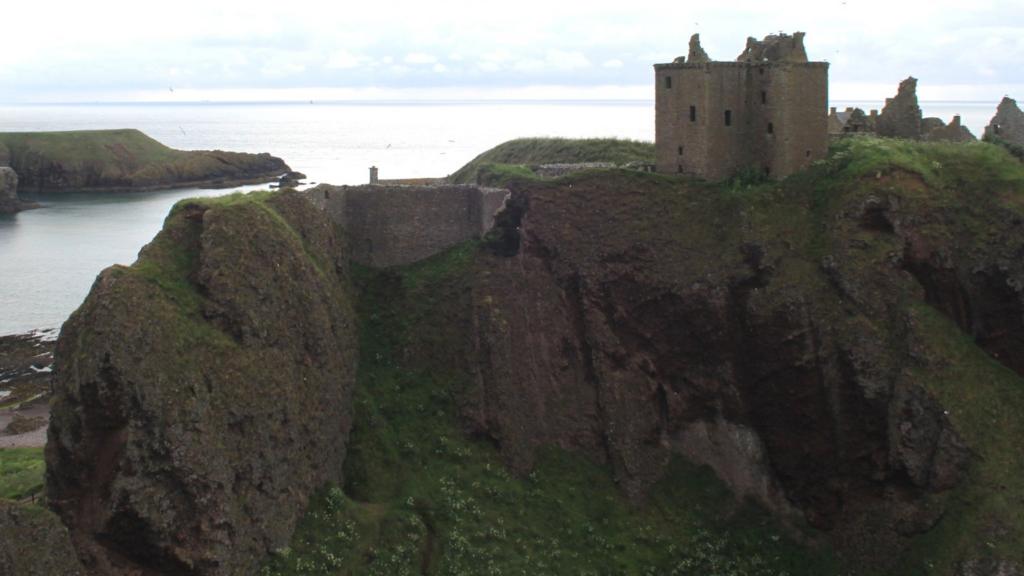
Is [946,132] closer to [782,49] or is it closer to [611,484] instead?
[782,49]

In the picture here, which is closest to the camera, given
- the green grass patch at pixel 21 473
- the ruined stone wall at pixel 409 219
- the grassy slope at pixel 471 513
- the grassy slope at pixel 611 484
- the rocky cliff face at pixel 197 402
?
the rocky cliff face at pixel 197 402

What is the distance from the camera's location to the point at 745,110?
4228 centimetres

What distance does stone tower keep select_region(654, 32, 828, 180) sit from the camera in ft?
136

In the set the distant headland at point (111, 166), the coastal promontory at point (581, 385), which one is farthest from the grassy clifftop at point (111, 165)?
the coastal promontory at point (581, 385)

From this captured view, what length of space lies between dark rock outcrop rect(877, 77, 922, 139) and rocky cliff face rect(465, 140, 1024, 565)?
9965mm

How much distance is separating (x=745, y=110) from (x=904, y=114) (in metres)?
9.58

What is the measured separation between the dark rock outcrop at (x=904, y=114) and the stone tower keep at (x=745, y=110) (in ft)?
24.0

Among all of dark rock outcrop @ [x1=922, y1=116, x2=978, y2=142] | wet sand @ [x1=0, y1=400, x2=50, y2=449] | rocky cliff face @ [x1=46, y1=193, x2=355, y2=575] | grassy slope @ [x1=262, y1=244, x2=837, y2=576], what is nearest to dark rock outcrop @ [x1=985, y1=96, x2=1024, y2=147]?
dark rock outcrop @ [x1=922, y1=116, x2=978, y2=142]

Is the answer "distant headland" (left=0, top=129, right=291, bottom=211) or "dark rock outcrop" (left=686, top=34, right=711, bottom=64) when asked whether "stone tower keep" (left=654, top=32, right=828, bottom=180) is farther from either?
"distant headland" (left=0, top=129, right=291, bottom=211)

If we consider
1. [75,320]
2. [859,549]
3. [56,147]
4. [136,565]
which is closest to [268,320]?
[75,320]

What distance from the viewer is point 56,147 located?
433 ft

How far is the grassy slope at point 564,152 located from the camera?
5391 centimetres

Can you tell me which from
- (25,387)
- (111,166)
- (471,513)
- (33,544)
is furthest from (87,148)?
(33,544)

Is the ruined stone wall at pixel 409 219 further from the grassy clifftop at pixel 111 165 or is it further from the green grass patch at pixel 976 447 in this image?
the grassy clifftop at pixel 111 165
